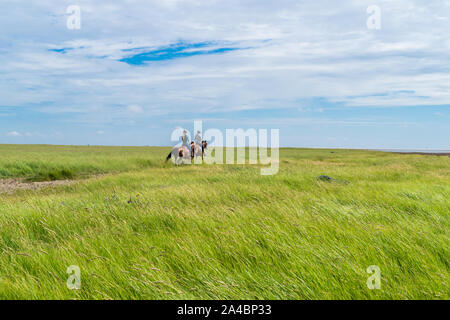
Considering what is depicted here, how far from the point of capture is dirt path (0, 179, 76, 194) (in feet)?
47.4

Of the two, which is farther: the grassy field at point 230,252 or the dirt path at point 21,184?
the dirt path at point 21,184

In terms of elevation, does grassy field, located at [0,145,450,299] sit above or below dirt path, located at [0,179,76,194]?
above

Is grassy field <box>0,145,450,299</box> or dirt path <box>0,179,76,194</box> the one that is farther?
dirt path <box>0,179,76,194</box>

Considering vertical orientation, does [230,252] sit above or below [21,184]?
above

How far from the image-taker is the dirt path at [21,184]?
14461 mm

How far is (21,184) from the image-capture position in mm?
16109

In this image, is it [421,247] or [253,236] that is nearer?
[421,247]

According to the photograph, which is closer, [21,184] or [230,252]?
[230,252]

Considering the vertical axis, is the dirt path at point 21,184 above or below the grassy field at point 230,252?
below
